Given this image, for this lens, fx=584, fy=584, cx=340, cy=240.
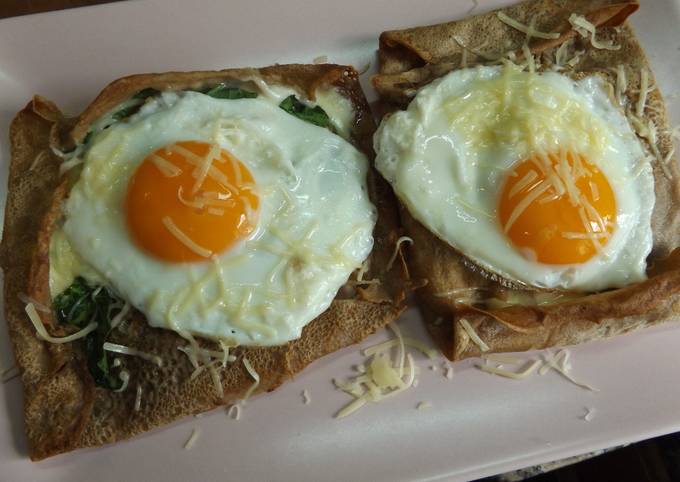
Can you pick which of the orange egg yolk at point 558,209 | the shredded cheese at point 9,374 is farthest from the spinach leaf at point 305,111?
the shredded cheese at point 9,374

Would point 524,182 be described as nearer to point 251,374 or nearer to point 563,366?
point 563,366

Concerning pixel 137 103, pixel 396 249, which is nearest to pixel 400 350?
pixel 396 249

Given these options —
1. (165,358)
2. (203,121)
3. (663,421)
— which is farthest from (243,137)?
(663,421)

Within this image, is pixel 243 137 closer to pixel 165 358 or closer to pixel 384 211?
pixel 384 211

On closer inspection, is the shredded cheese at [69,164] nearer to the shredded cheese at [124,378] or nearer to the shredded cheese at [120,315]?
the shredded cheese at [120,315]

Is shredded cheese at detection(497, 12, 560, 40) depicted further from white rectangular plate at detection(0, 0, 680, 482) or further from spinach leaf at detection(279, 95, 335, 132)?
white rectangular plate at detection(0, 0, 680, 482)

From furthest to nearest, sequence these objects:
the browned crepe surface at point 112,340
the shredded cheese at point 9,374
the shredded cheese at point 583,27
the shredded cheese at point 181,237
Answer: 1. the shredded cheese at point 583,27
2. the shredded cheese at point 9,374
3. the browned crepe surface at point 112,340
4. the shredded cheese at point 181,237
